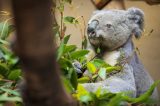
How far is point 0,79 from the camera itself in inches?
35.3

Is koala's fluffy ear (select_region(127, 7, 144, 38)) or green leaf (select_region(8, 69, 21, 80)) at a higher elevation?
koala's fluffy ear (select_region(127, 7, 144, 38))

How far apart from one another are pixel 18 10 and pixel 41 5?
0.02m

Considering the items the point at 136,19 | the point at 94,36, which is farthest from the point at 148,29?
the point at 94,36

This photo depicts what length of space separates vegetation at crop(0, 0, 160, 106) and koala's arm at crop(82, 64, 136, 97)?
20 millimetres

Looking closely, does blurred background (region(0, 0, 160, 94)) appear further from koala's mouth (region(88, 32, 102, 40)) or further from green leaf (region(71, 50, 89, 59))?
green leaf (region(71, 50, 89, 59))

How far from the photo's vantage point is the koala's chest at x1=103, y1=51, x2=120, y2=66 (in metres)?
1.18

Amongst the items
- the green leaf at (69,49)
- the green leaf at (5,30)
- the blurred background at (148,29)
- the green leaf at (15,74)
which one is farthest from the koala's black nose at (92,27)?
the blurred background at (148,29)

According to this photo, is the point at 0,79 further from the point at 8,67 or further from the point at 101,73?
the point at 101,73

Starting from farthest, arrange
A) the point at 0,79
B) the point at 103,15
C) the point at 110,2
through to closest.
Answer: the point at 110,2, the point at 103,15, the point at 0,79

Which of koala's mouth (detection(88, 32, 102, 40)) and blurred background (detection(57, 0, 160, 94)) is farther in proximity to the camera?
blurred background (detection(57, 0, 160, 94))

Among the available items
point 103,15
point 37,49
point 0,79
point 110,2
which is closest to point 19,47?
point 37,49

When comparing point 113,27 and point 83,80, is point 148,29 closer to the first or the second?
point 113,27

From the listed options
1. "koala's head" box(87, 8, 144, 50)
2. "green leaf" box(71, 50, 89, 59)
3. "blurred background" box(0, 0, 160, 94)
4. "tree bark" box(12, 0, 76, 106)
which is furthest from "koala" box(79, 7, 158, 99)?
"tree bark" box(12, 0, 76, 106)

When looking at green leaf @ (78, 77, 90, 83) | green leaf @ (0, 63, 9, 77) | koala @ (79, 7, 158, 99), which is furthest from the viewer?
koala @ (79, 7, 158, 99)
